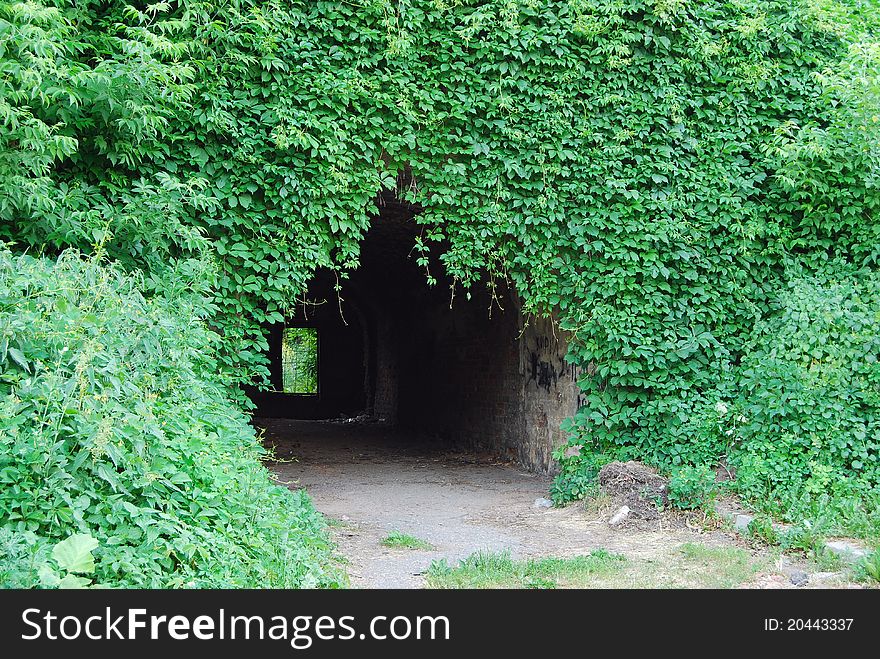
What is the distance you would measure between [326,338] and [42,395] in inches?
704

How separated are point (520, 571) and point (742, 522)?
2.17m

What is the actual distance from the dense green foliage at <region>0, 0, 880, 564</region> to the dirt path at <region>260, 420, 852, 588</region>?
682 mm

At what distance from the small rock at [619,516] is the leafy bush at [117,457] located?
2.60 m

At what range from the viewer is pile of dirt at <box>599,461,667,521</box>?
6292 mm

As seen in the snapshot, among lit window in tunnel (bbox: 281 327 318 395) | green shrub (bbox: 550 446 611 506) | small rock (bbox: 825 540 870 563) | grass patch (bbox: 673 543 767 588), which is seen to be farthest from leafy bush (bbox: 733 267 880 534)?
lit window in tunnel (bbox: 281 327 318 395)

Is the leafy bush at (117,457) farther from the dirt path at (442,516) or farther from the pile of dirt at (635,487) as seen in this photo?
the pile of dirt at (635,487)

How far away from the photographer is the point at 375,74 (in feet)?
22.0

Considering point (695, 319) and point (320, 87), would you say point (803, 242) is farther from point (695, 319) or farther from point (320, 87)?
point (320, 87)

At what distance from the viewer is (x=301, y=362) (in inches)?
901

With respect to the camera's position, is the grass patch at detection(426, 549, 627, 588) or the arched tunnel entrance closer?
the grass patch at detection(426, 549, 627, 588)

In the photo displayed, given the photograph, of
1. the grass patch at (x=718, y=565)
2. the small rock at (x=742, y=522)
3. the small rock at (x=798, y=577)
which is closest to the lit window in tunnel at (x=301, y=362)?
the small rock at (x=742, y=522)

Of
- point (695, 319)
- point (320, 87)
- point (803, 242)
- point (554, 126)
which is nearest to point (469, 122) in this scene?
point (554, 126)

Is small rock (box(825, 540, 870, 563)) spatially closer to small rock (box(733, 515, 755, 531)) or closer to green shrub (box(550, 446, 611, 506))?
small rock (box(733, 515, 755, 531))

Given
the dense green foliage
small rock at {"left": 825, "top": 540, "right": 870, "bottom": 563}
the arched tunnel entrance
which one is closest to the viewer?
small rock at {"left": 825, "top": 540, "right": 870, "bottom": 563}
